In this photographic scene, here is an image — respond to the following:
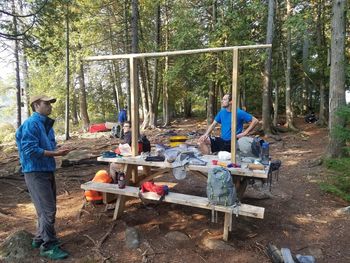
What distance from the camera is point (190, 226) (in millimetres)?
4672

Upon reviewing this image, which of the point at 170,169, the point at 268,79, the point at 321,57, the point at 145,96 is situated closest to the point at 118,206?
the point at 170,169

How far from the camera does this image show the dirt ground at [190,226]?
12.8 ft

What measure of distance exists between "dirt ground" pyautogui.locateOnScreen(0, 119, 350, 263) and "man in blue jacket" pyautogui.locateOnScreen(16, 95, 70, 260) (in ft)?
0.83

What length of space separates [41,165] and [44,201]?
0.45 metres

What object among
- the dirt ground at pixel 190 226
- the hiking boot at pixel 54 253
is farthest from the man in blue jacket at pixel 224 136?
the hiking boot at pixel 54 253

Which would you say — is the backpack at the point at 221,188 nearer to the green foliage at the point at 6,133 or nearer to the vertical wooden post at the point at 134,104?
the vertical wooden post at the point at 134,104

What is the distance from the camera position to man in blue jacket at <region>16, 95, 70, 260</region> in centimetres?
361

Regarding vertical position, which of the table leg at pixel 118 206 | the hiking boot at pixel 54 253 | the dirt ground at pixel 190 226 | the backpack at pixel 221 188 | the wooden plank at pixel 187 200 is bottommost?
the dirt ground at pixel 190 226

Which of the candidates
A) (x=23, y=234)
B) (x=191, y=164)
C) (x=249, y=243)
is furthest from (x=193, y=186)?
(x=23, y=234)

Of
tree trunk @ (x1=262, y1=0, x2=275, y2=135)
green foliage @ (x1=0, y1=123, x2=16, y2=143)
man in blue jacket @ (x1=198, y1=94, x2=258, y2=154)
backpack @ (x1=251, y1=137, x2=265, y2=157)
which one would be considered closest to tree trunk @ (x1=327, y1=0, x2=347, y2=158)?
man in blue jacket @ (x1=198, y1=94, x2=258, y2=154)

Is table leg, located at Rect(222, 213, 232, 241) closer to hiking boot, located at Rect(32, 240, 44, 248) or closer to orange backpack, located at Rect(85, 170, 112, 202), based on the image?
orange backpack, located at Rect(85, 170, 112, 202)

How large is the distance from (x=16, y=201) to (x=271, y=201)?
492cm

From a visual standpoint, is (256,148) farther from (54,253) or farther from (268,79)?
(268,79)

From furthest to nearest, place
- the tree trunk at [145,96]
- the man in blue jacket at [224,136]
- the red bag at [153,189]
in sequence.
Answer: the tree trunk at [145,96] < the man in blue jacket at [224,136] < the red bag at [153,189]
